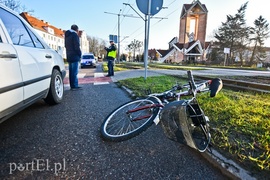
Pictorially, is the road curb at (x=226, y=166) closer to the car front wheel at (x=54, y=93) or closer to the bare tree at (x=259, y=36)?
the car front wheel at (x=54, y=93)

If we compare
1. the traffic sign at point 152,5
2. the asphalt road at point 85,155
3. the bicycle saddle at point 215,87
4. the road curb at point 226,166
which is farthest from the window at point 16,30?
the traffic sign at point 152,5

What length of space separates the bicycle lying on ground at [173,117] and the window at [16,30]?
5.17ft

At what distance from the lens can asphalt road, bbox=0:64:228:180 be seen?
151cm

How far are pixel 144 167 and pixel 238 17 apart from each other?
50.5 meters

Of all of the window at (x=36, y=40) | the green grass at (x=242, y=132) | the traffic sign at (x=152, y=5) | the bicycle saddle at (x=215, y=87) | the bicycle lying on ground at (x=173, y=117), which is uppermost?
the traffic sign at (x=152, y=5)

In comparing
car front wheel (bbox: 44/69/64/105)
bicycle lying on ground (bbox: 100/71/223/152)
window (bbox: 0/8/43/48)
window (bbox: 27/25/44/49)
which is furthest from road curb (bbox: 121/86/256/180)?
window (bbox: 27/25/44/49)

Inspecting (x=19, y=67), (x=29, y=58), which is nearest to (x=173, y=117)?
(x=19, y=67)

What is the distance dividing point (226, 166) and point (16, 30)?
299 centimetres

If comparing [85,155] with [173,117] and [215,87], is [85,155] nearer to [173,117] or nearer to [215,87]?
[173,117]

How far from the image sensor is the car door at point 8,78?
1627 mm

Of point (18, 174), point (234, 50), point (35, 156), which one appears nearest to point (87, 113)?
point (35, 156)

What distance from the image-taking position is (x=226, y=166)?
1.56 metres

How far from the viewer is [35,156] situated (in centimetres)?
173

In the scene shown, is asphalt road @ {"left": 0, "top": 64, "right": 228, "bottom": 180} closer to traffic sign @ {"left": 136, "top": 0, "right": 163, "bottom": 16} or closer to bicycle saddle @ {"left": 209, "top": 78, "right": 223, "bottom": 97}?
bicycle saddle @ {"left": 209, "top": 78, "right": 223, "bottom": 97}
